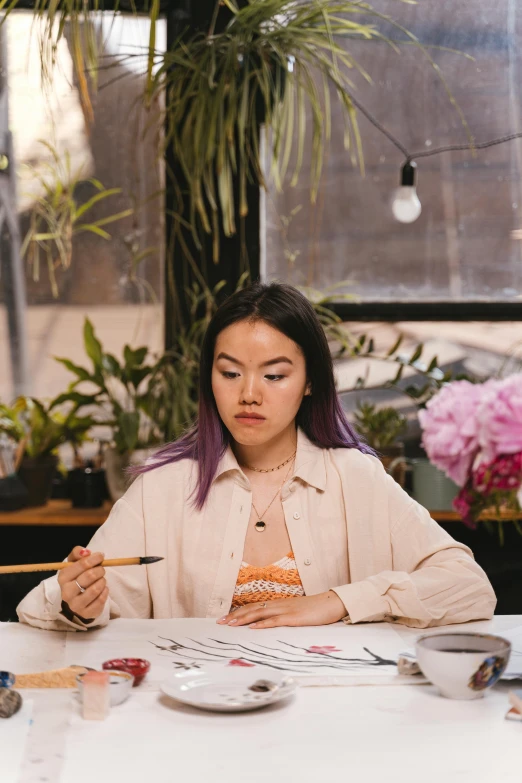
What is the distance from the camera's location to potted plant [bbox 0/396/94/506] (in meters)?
3.38

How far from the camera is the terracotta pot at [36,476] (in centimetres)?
337

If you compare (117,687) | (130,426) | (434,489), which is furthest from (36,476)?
(117,687)

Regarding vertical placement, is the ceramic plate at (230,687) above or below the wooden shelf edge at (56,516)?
above

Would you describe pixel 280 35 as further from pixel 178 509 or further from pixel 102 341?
pixel 178 509

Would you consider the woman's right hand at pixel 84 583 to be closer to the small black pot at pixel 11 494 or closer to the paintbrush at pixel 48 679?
the paintbrush at pixel 48 679

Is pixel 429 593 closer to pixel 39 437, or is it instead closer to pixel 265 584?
pixel 265 584

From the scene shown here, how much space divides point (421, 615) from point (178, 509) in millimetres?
584

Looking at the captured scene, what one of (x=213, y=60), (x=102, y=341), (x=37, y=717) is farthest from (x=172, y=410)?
(x=37, y=717)

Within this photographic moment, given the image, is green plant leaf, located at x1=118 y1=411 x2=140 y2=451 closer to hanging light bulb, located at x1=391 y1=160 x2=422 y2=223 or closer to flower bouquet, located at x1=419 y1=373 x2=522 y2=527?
hanging light bulb, located at x1=391 y1=160 x2=422 y2=223

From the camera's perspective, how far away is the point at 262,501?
7.15 feet

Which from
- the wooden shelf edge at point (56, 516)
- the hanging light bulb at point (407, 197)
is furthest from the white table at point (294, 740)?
the hanging light bulb at point (407, 197)

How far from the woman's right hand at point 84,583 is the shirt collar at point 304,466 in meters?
0.49

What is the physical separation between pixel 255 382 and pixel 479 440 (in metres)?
0.81

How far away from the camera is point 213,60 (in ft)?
10.0
